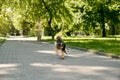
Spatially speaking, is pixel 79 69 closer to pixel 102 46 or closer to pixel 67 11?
pixel 102 46

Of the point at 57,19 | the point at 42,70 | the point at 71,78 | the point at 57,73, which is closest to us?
the point at 71,78

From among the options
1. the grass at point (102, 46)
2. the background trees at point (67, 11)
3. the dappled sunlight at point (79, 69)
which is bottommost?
the grass at point (102, 46)

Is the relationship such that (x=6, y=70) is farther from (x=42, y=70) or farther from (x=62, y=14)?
(x=62, y=14)

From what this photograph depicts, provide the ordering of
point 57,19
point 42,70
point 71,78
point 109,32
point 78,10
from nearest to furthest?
point 71,78 < point 42,70 < point 57,19 < point 78,10 < point 109,32

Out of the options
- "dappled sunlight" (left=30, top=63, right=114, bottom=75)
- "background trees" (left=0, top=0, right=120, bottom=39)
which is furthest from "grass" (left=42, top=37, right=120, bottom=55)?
"background trees" (left=0, top=0, right=120, bottom=39)

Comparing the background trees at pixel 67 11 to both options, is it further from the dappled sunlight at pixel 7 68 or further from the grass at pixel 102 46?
the dappled sunlight at pixel 7 68

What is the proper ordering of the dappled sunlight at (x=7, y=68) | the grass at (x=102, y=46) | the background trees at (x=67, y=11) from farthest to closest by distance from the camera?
1. the background trees at (x=67, y=11)
2. the grass at (x=102, y=46)
3. the dappled sunlight at (x=7, y=68)

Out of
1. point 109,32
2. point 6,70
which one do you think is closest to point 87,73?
point 6,70

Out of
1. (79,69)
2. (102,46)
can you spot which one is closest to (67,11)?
(102,46)

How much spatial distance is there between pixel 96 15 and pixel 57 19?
14369mm

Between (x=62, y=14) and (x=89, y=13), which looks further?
(x=89, y=13)

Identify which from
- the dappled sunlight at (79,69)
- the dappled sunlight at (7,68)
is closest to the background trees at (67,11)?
the dappled sunlight at (7,68)

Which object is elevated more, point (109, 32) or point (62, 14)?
point (62, 14)

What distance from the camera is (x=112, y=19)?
60.5m
